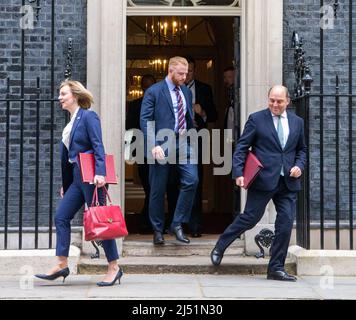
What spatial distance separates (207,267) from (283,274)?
2.76 feet

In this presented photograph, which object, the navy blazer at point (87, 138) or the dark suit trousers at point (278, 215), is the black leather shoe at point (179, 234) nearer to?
the dark suit trousers at point (278, 215)

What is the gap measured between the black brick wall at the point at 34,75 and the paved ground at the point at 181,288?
3.82 feet

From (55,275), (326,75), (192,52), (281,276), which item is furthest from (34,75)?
(192,52)

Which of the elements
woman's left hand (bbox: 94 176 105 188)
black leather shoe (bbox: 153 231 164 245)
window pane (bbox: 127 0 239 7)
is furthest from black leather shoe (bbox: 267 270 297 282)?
window pane (bbox: 127 0 239 7)

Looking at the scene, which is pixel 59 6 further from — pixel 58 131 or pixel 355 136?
pixel 355 136

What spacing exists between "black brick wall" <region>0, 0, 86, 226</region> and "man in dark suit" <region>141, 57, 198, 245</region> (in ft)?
2.70

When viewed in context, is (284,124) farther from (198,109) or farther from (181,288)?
(198,109)

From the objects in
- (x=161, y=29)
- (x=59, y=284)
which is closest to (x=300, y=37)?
(x=59, y=284)

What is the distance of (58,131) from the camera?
30.1 ft

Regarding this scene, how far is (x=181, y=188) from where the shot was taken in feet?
29.3

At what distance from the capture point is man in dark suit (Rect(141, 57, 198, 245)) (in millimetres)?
8961

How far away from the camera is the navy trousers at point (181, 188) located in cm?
889

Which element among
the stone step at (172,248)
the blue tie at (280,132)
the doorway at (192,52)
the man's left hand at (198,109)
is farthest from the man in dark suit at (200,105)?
the doorway at (192,52)

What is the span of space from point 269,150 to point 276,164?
144mm
